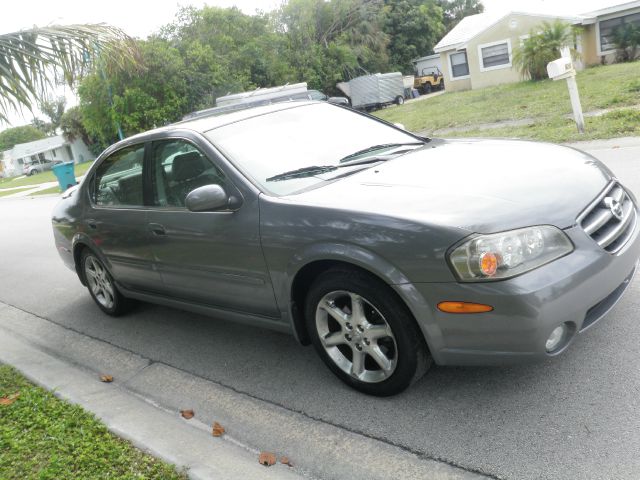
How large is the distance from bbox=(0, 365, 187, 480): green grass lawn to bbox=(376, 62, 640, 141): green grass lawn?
9467mm

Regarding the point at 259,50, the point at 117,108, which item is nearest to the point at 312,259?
the point at 117,108

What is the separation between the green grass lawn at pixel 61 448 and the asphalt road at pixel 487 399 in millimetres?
890

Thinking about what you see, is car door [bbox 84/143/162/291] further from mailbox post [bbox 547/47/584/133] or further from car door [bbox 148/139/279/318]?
mailbox post [bbox 547/47/584/133]

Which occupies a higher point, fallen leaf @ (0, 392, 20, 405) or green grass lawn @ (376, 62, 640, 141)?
fallen leaf @ (0, 392, 20, 405)

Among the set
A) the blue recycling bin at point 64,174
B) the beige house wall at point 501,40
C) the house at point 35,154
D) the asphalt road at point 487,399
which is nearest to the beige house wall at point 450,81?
the beige house wall at point 501,40

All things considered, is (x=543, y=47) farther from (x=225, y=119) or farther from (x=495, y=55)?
(x=225, y=119)

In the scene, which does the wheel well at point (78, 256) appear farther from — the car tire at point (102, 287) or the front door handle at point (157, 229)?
the front door handle at point (157, 229)

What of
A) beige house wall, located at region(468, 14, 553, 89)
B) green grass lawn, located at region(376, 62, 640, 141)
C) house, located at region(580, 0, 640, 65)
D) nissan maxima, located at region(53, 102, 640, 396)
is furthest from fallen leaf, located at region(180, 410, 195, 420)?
house, located at region(580, 0, 640, 65)

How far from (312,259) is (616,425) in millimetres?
1683

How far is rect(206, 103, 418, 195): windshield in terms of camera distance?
3.89 m

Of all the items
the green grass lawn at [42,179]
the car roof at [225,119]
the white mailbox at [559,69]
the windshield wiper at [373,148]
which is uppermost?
the car roof at [225,119]

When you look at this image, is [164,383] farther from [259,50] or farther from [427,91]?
[427,91]

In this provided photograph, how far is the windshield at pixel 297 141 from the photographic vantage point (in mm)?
3893

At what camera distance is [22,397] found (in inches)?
165
